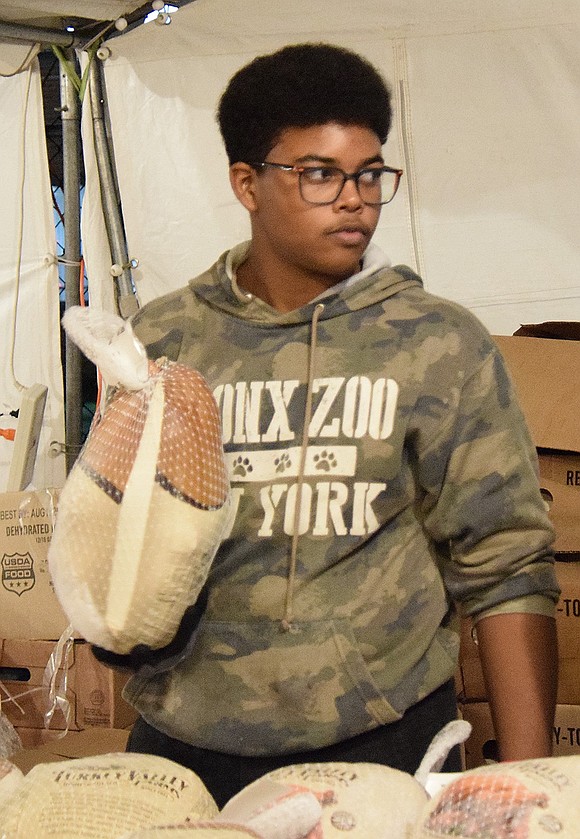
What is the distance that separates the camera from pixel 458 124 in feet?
7.87

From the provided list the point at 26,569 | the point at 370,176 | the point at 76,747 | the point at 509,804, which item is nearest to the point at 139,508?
the point at 509,804

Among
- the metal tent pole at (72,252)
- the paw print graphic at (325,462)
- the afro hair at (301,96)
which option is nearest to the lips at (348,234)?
the afro hair at (301,96)

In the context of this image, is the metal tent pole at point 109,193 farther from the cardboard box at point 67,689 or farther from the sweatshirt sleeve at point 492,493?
the sweatshirt sleeve at point 492,493

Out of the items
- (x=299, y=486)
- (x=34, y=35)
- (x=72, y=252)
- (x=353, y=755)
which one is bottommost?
(x=353, y=755)

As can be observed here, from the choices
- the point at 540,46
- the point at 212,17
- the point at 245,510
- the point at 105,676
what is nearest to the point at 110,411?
the point at 245,510

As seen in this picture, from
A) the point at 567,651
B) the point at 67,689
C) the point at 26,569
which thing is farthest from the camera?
the point at 26,569

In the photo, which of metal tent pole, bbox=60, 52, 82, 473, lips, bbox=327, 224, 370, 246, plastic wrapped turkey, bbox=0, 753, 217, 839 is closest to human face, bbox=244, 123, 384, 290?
lips, bbox=327, 224, 370, 246

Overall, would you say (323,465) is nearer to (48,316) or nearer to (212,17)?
(212,17)

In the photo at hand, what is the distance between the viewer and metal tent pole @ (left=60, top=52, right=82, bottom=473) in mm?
2877

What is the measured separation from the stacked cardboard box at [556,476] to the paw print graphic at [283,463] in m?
0.94

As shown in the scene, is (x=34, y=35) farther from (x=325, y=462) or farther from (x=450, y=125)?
(x=325, y=462)

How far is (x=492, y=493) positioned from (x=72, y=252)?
2.08m

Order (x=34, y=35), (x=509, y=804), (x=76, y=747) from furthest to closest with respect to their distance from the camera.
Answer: (x=34, y=35)
(x=76, y=747)
(x=509, y=804)

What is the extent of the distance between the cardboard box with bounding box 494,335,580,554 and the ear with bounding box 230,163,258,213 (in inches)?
33.9
